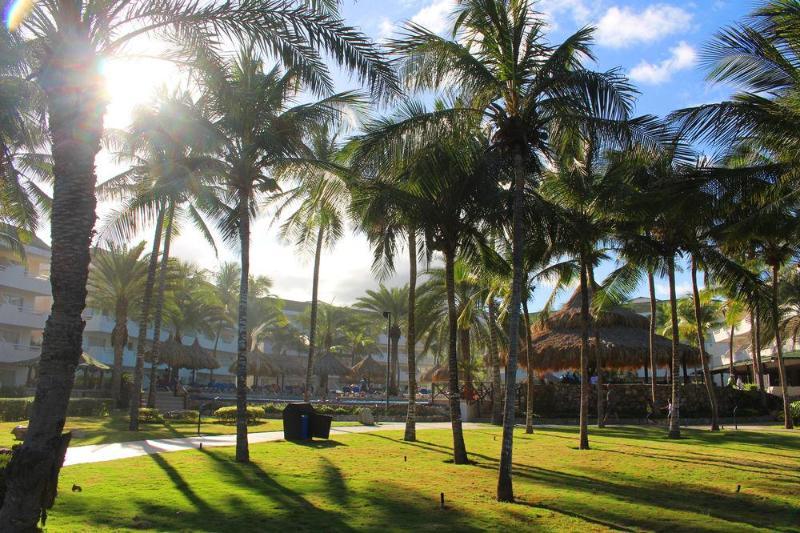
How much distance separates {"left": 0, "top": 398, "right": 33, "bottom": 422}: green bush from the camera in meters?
24.1

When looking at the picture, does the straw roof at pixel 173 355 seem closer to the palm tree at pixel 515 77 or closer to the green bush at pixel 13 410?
the green bush at pixel 13 410

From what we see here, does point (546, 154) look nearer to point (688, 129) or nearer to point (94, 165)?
point (688, 129)

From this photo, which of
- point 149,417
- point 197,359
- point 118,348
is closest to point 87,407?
point 149,417

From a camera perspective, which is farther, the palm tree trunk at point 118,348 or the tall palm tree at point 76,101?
the palm tree trunk at point 118,348

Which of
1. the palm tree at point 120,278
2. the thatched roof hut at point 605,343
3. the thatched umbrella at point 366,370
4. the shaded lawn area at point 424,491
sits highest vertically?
the palm tree at point 120,278

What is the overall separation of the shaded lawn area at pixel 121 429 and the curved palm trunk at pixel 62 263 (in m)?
10.2

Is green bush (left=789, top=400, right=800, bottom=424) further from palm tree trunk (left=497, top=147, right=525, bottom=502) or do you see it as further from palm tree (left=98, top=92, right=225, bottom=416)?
palm tree (left=98, top=92, right=225, bottom=416)

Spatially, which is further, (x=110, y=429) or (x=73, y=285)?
(x=110, y=429)

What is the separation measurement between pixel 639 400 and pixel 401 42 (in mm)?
25263

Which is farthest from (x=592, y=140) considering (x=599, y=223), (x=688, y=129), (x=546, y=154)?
(x=599, y=223)

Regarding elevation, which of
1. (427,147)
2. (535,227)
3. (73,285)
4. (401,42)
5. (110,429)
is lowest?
(110,429)

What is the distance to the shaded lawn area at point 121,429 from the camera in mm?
17344

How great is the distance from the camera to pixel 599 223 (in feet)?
60.3

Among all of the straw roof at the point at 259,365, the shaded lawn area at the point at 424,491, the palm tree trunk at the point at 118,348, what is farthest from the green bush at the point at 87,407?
the straw roof at the point at 259,365
